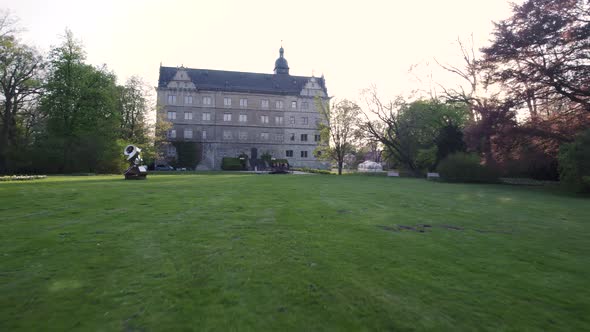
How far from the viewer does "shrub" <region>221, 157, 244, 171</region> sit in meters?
52.4

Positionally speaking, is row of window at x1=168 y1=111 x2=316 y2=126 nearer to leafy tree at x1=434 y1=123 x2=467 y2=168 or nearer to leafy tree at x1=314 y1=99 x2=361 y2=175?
leafy tree at x1=314 y1=99 x2=361 y2=175

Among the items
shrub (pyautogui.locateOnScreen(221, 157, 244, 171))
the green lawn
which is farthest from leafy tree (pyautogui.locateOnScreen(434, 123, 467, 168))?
shrub (pyautogui.locateOnScreen(221, 157, 244, 171))

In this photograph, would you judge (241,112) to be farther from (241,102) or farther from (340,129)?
(340,129)

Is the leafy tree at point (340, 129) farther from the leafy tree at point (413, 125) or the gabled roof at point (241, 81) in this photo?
the gabled roof at point (241, 81)

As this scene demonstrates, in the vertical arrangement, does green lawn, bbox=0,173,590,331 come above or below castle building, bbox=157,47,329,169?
below

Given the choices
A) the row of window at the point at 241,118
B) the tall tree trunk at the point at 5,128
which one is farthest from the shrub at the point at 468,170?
the tall tree trunk at the point at 5,128

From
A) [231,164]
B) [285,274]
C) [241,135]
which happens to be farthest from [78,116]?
[285,274]

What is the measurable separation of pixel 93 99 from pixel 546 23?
4291cm

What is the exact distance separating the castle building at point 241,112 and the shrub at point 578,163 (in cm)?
3918

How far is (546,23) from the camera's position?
2112 cm

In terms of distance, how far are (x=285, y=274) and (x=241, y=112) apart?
54.7 meters

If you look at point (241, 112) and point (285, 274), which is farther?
point (241, 112)

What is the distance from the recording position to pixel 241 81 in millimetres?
58812

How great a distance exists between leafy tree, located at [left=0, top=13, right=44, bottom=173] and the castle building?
18764 mm
